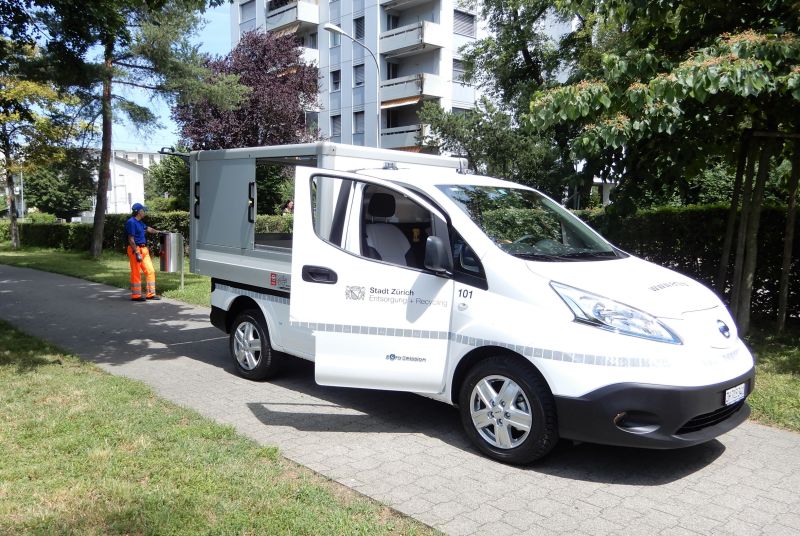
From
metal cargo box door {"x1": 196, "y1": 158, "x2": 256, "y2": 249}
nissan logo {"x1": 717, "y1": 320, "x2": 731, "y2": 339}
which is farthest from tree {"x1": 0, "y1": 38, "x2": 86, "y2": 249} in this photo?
nissan logo {"x1": 717, "y1": 320, "x2": 731, "y2": 339}

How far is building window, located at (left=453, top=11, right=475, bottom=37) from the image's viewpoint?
36844 mm

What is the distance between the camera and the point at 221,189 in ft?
22.5

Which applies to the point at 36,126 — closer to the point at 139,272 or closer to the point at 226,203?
the point at 139,272

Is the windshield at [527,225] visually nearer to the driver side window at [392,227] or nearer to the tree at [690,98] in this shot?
the driver side window at [392,227]

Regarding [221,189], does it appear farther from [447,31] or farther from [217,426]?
[447,31]

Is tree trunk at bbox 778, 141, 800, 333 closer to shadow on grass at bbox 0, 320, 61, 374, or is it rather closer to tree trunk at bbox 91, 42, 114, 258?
shadow on grass at bbox 0, 320, 61, 374

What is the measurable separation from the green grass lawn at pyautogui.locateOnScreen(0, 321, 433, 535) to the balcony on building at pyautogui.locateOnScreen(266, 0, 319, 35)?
37.3 meters

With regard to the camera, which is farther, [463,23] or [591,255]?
[463,23]

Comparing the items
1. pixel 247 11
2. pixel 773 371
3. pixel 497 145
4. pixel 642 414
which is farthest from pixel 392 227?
pixel 247 11

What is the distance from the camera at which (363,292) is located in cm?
496

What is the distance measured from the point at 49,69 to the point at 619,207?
9.59 metres

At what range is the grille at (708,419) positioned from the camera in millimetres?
4164

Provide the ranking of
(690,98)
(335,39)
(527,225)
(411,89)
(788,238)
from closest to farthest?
(527,225), (690,98), (788,238), (411,89), (335,39)

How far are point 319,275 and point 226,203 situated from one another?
2.18 metres
